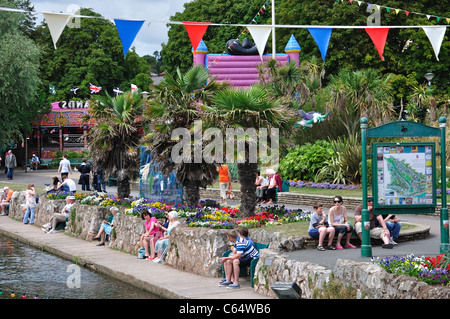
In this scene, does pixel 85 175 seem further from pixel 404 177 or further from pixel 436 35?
pixel 404 177

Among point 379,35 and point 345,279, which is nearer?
point 345,279

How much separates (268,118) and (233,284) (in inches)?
181

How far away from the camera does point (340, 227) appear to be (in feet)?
A: 40.5

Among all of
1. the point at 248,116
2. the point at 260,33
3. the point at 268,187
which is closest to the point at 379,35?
the point at 260,33

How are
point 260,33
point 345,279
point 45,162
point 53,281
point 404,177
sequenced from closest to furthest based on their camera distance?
1. point 345,279
2. point 404,177
3. point 53,281
4. point 260,33
5. point 45,162

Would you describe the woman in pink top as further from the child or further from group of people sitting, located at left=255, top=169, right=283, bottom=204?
group of people sitting, located at left=255, top=169, right=283, bottom=204

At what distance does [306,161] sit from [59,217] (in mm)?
11422

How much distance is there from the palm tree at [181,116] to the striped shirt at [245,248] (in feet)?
16.5

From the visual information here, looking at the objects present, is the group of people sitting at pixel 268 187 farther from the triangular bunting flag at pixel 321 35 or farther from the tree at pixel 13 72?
the tree at pixel 13 72

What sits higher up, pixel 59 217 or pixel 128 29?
pixel 128 29

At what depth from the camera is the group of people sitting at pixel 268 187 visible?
22578mm

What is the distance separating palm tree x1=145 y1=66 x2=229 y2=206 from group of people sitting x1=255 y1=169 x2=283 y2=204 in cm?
575

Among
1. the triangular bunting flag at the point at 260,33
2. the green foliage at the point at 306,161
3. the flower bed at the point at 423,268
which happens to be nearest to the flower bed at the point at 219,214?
the flower bed at the point at 423,268
